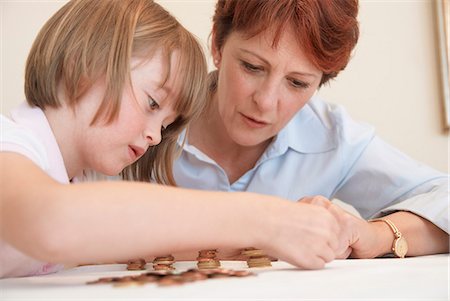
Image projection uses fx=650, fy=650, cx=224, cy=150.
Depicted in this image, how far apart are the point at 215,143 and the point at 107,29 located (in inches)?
24.8

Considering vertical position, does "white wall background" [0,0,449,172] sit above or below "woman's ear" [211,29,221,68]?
above

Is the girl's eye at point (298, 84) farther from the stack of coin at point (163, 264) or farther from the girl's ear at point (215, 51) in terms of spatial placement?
the stack of coin at point (163, 264)

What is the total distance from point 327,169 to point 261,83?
0.39 m

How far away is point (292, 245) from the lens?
97cm

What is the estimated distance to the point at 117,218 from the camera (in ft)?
2.72

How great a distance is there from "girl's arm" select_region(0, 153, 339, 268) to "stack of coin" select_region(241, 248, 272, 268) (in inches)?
7.5

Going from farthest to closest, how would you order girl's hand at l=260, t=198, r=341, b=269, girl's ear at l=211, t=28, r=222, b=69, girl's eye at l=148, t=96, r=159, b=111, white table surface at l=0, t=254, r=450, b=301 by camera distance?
girl's ear at l=211, t=28, r=222, b=69 → girl's eye at l=148, t=96, r=159, b=111 → girl's hand at l=260, t=198, r=341, b=269 → white table surface at l=0, t=254, r=450, b=301

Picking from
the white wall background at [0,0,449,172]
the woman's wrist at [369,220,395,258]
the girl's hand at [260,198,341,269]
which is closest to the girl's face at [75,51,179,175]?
the girl's hand at [260,198,341,269]

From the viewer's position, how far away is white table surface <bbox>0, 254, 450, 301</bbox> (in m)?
0.77

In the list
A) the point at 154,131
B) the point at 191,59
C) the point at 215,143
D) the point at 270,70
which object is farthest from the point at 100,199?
the point at 215,143

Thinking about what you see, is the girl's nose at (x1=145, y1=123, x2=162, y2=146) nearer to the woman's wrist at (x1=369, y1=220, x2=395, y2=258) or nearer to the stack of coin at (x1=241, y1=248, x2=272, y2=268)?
the stack of coin at (x1=241, y1=248, x2=272, y2=268)

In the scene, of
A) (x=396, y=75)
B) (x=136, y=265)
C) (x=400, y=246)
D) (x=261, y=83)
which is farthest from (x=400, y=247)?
(x=396, y=75)

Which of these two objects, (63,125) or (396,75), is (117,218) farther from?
(396,75)

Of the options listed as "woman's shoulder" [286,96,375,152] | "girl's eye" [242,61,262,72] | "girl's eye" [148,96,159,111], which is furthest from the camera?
"woman's shoulder" [286,96,375,152]
